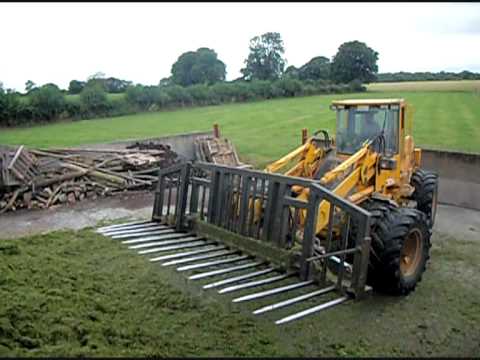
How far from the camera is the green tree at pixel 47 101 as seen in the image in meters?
30.5

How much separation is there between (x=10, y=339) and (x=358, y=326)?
3360 millimetres

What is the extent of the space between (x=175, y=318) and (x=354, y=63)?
59.5 m

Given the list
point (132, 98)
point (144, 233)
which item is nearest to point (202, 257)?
point (144, 233)

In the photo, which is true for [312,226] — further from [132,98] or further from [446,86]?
[446,86]

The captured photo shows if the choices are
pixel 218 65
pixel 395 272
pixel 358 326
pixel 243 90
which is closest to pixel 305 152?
pixel 395 272

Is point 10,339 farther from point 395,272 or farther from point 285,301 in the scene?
point 395,272

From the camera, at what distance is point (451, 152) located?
37.3 ft

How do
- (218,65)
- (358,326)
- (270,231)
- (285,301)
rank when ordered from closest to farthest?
(358,326) < (285,301) < (270,231) < (218,65)

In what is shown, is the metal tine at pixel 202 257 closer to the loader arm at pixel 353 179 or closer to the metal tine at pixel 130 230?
the loader arm at pixel 353 179

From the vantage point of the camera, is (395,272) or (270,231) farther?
(270,231)

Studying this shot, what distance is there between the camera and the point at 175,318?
199 inches

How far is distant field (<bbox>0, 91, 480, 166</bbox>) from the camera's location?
20328 mm

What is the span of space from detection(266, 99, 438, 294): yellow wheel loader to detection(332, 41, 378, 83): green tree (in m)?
52.8

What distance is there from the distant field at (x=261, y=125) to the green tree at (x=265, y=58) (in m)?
20.7
